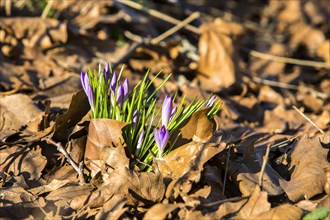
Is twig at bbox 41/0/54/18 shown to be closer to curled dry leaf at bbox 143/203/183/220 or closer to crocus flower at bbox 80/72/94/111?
crocus flower at bbox 80/72/94/111

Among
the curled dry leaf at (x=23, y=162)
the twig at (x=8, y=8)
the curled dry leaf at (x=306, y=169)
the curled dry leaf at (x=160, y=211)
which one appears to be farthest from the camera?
the twig at (x=8, y=8)

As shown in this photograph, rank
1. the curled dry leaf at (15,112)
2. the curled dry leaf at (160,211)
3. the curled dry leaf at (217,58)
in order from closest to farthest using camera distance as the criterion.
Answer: the curled dry leaf at (160,211) < the curled dry leaf at (15,112) < the curled dry leaf at (217,58)

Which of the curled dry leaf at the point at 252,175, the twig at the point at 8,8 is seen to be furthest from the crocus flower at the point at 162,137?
the twig at the point at 8,8

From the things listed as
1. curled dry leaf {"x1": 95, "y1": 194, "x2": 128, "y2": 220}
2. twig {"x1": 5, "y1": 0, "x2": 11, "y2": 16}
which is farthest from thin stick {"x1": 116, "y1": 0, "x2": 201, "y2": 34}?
curled dry leaf {"x1": 95, "y1": 194, "x2": 128, "y2": 220}

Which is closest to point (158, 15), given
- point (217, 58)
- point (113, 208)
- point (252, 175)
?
point (217, 58)

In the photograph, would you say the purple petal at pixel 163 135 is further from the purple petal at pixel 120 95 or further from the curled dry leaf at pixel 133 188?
the purple petal at pixel 120 95

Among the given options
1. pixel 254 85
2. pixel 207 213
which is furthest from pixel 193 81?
pixel 207 213
